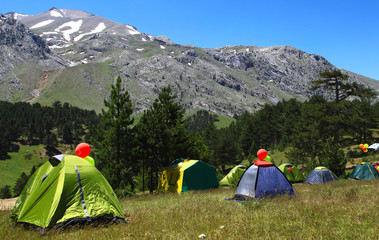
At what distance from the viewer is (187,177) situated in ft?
65.9

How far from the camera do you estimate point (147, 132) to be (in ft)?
76.6

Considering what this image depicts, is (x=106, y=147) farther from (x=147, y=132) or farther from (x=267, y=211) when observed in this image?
(x=267, y=211)

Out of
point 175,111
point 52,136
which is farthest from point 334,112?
point 52,136

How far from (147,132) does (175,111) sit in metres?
6.91

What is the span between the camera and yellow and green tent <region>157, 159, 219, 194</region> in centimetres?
2000

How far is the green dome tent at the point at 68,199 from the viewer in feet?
23.5

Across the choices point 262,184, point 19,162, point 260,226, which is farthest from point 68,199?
point 19,162

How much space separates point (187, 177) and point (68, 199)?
525 inches

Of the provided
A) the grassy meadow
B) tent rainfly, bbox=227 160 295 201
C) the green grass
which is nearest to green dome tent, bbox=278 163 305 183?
tent rainfly, bbox=227 160 295 201

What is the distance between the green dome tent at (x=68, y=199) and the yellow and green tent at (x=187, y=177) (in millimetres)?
12038

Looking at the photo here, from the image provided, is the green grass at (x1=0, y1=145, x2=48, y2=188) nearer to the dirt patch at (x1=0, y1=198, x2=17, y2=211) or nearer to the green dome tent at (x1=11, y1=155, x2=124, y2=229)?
the dirt patch at (x1=0, y1=198, x2=17, y2=211)

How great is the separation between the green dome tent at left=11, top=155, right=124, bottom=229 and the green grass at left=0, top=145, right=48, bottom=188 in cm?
7762

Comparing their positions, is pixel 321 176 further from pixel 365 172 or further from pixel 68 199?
pixel 68 199

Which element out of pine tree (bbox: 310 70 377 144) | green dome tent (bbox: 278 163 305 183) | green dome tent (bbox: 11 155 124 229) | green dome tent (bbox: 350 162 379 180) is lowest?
green dome tent (bbox: 278 163 305 183)
